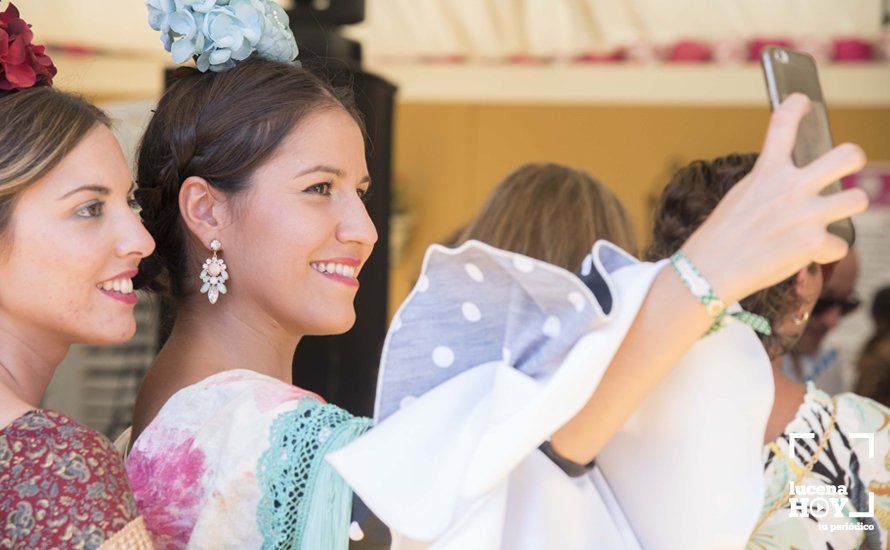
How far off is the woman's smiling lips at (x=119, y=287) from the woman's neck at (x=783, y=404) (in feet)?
3.57

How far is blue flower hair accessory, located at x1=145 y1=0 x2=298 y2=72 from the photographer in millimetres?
1677

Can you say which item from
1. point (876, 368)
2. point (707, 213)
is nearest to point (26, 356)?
point (707, 213)

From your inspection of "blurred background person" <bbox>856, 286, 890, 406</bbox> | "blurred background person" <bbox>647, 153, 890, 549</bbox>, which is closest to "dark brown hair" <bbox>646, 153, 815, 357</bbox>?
"blurred background person" <bbox>647, 153, 890, 549</bbox>

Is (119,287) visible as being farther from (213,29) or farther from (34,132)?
(213,29)

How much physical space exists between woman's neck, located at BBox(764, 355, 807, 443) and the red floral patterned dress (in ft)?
3.81

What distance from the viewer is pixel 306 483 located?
1342 mm

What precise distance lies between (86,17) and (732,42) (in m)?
2.90

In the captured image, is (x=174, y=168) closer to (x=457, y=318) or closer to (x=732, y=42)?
(x=457, y=318)

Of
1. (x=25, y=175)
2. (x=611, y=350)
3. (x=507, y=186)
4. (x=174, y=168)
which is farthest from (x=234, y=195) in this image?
(x=507, y=186)

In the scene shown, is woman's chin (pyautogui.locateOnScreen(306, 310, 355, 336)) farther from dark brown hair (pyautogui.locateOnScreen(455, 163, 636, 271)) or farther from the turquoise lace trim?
dark brown hair (pyautogui.locateOnScreen(455, 163, 636, 271))

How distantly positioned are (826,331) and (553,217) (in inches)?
62.6

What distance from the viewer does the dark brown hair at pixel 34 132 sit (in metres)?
1.36

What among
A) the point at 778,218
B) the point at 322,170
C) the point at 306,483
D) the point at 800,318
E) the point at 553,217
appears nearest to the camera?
the point at 778,218

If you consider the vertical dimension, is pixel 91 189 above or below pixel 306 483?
above
